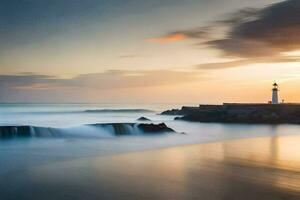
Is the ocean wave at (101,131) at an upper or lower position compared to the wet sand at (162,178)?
upper

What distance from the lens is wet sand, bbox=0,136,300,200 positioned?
6406mm

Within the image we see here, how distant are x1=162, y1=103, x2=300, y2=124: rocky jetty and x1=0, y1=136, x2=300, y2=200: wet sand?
17.2m

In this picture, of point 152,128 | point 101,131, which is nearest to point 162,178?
Result: point 152,128

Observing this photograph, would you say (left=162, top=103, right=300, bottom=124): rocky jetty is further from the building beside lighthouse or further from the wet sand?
the wet sand

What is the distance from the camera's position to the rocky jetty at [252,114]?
2786cm

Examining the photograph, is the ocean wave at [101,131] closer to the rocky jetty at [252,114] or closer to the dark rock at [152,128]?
the dark rock at [152,128]

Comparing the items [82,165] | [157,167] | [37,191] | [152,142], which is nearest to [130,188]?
[37,191]

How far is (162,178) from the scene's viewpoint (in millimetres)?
7727

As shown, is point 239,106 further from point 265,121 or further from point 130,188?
point 130,188

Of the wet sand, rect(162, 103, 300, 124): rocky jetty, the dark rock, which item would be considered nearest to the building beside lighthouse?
rect(162, 103, 300, 124): rocky jetty

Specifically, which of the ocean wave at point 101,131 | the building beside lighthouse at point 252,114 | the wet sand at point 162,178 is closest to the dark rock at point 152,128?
the ocean wave at point 101,131

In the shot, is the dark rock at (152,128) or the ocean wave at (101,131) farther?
the dark rock at (152,128)

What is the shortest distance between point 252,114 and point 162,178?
2226cm

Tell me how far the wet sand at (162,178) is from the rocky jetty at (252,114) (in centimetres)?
1716
